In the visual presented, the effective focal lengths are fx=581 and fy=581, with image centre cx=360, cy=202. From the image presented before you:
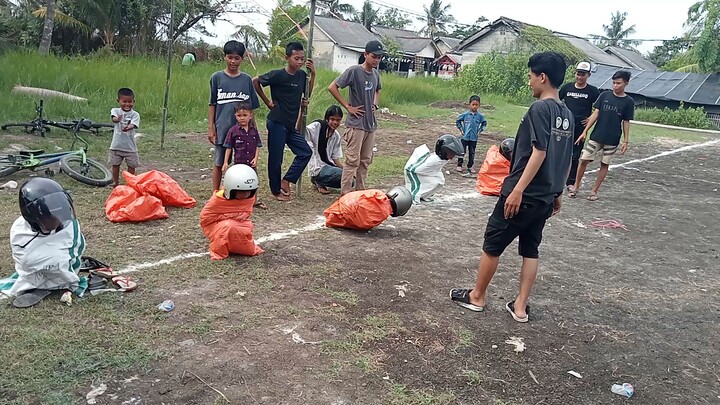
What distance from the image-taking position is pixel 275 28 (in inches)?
1158

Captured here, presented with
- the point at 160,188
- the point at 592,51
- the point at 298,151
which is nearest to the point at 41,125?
the point at 160,188

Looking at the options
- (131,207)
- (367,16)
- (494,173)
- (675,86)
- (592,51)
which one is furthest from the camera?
(367,16)

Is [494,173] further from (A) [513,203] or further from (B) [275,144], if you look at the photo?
(A) [513,203]

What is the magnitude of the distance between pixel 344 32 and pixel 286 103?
4098cm

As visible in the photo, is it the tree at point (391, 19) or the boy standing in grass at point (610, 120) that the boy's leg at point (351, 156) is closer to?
the boy standing in grass at point (610, 120)

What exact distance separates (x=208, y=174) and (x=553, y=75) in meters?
5.31

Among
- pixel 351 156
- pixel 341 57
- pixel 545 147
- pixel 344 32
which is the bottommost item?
pixel 351 156

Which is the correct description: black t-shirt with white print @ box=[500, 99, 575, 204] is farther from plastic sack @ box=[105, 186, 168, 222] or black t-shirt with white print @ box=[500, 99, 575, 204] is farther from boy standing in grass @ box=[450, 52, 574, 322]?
plastic sack @ box=[105, 186, 168, 222]

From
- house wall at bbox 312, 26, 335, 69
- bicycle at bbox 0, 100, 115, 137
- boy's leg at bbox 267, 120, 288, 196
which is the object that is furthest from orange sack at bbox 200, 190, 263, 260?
house wall at bbox 312, 26, 335, 69

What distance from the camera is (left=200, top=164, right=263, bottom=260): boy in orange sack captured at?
4629 mm

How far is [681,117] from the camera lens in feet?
81.4

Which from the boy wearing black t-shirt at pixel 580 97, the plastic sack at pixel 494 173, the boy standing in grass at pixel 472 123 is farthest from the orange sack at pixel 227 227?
the boy standing in grass at pixel 472 123

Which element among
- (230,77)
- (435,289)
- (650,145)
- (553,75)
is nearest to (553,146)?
(553,75)

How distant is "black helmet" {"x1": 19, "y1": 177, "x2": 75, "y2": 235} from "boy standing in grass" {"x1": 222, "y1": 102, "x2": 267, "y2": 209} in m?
2.31
